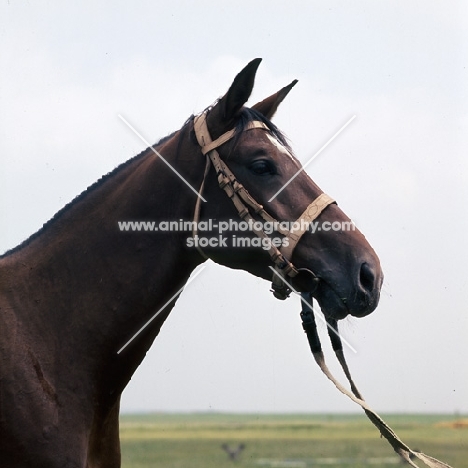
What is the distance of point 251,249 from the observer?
473 centimetres

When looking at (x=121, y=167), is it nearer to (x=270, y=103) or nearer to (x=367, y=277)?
(x=270, y=103)

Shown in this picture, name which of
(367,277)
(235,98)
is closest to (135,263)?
(235,98)

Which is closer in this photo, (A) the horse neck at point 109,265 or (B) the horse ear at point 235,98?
(A) the horse neck at point 109,265

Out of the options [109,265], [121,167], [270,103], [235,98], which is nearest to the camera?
[109,265]

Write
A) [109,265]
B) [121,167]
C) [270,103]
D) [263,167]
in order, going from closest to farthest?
[109,265], [263,167], [121,167], [270,103]

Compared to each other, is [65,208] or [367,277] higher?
[65,208]

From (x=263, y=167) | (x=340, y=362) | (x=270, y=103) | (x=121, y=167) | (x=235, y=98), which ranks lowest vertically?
(x=340, y=362)

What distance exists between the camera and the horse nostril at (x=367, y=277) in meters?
4.33

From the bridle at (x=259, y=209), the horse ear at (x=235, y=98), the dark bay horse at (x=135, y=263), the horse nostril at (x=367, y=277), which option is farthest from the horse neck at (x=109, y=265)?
the horse nostril at (x=367, y=277)

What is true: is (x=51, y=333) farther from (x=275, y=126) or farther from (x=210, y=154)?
(x=275, y=126)

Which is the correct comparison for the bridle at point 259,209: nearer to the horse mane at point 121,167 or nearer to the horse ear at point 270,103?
the horse mane at point 121,167

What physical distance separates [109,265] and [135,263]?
17cm

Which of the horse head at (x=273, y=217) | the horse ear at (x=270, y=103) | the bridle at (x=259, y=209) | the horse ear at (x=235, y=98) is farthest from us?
the horse ear at (x=270, y=103)

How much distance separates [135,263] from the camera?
4582mm
